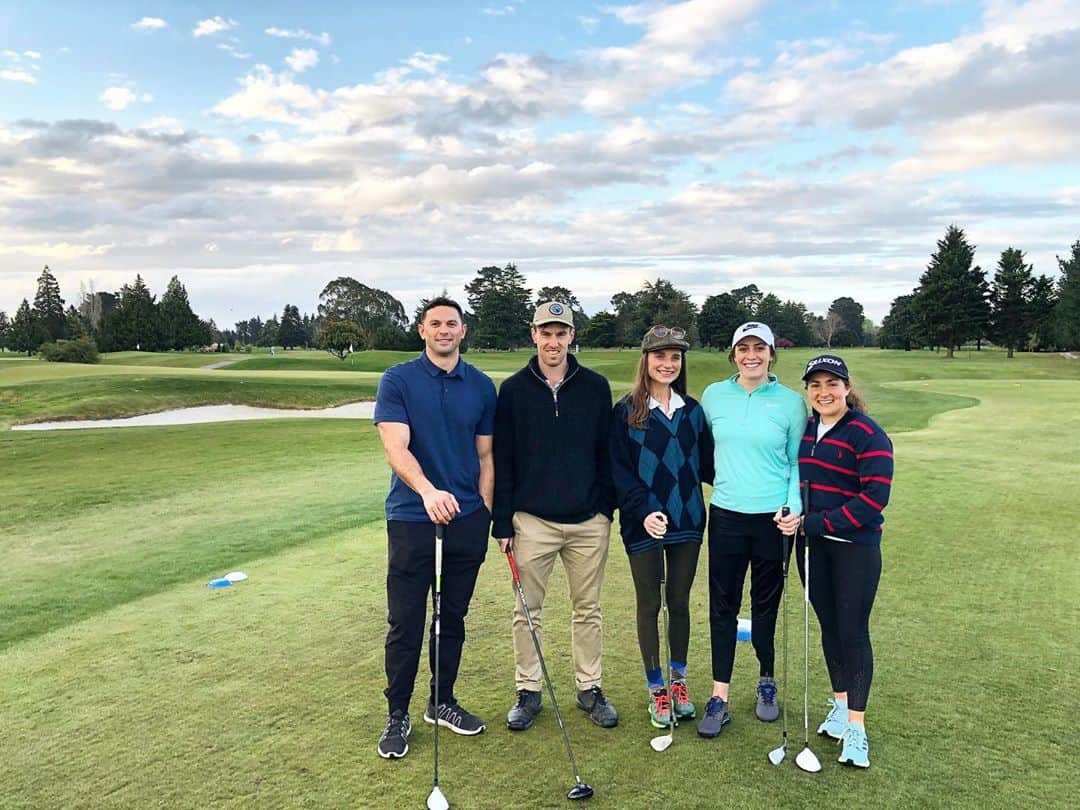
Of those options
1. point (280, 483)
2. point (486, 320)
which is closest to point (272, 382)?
point (280, 483)

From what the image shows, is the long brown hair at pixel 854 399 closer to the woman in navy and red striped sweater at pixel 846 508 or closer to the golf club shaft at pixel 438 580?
the woman in navy and red striped sweater at pixel 846 508

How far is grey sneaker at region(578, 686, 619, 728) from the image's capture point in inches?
162

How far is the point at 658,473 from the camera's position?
14.1 ft

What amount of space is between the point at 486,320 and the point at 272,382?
60.3 meters

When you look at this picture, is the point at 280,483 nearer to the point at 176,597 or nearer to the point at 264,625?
the point at 176,597

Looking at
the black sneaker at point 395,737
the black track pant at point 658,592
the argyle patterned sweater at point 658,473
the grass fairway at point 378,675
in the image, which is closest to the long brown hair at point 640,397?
the argyle patterned sweater at point 658,473

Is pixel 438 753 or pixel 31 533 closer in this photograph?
pixel 438 753

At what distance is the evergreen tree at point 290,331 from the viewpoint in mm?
108938

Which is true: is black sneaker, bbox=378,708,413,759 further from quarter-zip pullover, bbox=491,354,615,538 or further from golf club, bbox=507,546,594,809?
quarter-zip pullover, bbox=491,354,615,538

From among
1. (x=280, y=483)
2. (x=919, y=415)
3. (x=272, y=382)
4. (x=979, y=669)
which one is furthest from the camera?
(x=272, y=382)

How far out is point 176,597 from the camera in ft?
20.9

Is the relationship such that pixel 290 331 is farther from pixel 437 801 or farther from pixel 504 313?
pixel 437 801

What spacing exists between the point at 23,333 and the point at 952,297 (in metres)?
87.7

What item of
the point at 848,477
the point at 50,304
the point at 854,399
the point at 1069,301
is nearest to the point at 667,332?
the point at 854,399
